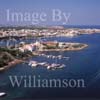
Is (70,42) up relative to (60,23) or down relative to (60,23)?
down

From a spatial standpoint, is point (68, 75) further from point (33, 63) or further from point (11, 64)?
point (11, 64)

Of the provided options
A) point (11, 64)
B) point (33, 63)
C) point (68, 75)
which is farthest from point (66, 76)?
point (11, 64)

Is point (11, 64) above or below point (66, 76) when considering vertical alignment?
above

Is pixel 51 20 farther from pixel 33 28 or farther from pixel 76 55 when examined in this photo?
pixel 76 55

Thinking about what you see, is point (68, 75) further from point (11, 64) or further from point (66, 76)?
point (11, 64)

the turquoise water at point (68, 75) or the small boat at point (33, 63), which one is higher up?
the small boat at point (33, 63)

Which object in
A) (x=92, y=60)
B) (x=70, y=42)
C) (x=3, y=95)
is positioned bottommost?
(x=3, y=95)

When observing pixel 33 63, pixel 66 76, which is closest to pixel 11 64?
pixel 33 63

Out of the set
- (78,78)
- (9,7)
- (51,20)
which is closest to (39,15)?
(51,20)

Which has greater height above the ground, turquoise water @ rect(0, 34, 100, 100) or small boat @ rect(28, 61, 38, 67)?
small boat @ rect(28, 61, 38, 67)

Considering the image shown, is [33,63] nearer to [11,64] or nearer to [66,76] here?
[11,64]

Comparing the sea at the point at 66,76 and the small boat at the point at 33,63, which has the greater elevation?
the small boat at the point at 33,63
